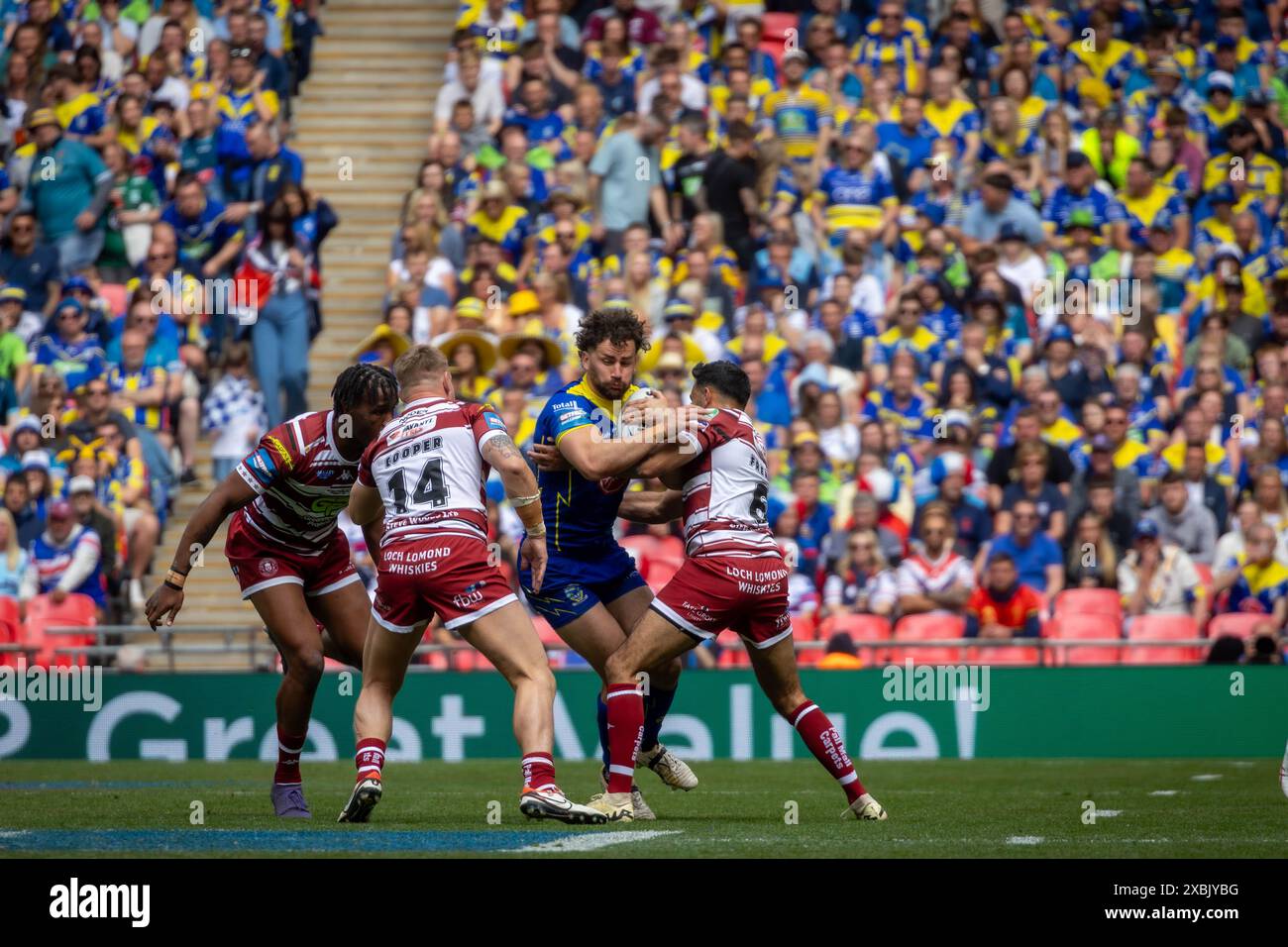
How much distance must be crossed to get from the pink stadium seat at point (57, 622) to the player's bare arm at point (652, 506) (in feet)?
25.4

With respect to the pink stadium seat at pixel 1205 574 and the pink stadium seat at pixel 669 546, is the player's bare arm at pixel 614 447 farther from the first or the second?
the pink stadium seat at pixel 1205 574

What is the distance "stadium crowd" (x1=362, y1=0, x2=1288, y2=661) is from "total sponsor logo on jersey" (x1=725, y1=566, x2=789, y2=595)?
7.56 meters

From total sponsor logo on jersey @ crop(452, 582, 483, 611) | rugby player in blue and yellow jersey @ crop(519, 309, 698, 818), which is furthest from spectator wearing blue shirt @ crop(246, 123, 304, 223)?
total sponsor logo on jersey @ crop(452, 582, 483, 611)

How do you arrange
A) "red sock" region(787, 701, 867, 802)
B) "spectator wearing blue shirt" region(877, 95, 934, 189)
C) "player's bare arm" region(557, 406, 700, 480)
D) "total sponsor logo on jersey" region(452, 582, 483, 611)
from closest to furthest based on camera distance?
"total sponsor logo on jersey" region(452, 582, 483, 611) < "player's bare arm" region(557, 406, 700, 480) < "red sock" region(787, 701, 867, 802) < "spectator wearing blue shirt" region(877, 95, 934, 189)

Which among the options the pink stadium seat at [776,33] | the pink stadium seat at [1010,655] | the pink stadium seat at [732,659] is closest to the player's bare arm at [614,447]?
the pink stadium seat at [732,659]

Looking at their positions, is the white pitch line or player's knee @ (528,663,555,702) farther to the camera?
player's knee @ (528,663,555,702)

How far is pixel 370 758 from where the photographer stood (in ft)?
32.4

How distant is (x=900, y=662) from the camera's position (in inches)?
683

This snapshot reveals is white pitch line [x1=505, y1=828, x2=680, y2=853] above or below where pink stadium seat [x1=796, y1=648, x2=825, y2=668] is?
below

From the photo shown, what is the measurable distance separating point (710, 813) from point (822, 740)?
1.08m

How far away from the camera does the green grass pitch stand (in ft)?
29.0

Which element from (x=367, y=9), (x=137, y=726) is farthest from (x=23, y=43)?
(x=137, y=726)

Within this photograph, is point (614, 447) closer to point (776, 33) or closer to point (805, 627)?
point (805, 627)

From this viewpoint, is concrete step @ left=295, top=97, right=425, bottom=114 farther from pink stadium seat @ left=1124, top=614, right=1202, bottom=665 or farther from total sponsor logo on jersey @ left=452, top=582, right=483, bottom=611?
total sponsor logo on jersey @ left=452, top=582, right=483, bottom=611
